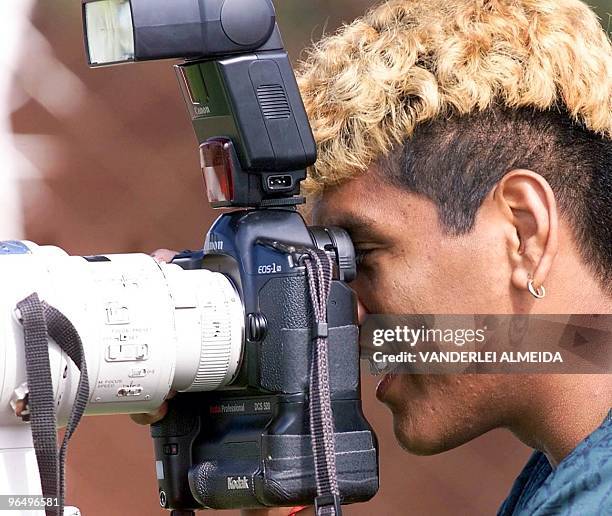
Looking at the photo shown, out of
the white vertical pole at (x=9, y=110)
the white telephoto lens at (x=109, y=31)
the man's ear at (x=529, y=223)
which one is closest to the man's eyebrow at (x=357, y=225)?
the man's ear at (x=529, y=223)

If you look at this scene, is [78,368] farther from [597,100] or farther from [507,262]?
[597,100]

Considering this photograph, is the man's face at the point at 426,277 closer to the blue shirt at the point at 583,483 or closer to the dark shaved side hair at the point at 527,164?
the dark shaved side hair at the point at 527,164

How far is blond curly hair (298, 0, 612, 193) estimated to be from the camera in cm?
137

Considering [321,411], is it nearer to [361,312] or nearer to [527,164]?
[361,312]

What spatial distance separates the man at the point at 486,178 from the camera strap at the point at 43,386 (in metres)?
0.35

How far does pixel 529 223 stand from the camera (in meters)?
1.36

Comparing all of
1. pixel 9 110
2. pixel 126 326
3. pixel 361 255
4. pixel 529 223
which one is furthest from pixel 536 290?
pixel 9 110

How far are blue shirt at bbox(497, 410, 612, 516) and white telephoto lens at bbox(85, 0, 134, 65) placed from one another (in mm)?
506

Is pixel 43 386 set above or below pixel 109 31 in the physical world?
below

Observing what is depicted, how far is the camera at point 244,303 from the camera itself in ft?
4.12

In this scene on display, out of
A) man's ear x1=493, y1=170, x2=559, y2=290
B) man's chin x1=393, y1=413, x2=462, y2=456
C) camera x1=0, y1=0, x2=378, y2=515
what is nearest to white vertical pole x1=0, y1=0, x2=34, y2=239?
camera x1=0, y1=0, x2=378, y2=515

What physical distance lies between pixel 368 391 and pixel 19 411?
3.14 feet

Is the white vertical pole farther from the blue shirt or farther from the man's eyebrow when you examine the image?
the blue shirt

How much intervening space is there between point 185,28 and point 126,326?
0.26m
